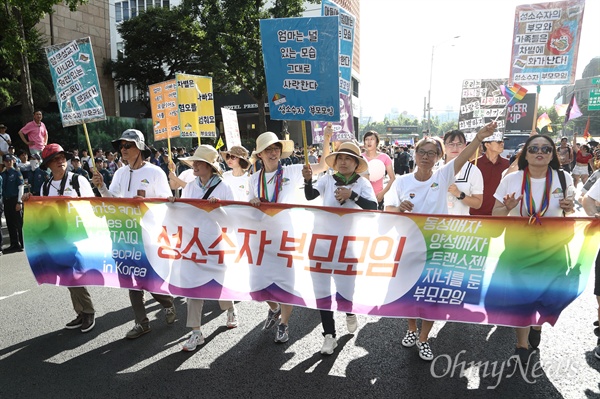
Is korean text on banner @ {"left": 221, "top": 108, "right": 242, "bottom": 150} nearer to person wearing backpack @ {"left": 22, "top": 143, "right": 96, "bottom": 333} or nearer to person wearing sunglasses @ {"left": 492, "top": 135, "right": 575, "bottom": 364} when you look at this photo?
person wearing backpack @ {"left": 22, "top": 143, "right": 96, "bottom": 333}

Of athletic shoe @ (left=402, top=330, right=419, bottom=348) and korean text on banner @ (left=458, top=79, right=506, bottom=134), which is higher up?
korean text on banner @ (left=458, top=79, right=506, bottom=134)

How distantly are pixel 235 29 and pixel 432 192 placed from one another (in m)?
25.2

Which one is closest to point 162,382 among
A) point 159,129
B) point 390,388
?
point 390,388

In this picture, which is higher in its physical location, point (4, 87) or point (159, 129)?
point (4, 87)

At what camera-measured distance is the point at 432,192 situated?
12.6ft

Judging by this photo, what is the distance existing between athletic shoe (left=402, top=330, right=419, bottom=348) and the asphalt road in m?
0.10

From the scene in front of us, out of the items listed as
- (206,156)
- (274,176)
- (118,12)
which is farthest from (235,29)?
(118,12)

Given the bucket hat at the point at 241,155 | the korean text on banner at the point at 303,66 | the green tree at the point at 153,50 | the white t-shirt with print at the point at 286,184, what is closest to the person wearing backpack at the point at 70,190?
the white t-shirt with print at the point at 286,184

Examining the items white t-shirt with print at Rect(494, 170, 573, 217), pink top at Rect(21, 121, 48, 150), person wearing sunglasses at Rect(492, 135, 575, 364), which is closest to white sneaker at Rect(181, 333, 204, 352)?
person wearing sunglasses at Rect(492, 135, 575, 364)

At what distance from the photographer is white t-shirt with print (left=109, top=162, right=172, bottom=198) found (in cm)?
458

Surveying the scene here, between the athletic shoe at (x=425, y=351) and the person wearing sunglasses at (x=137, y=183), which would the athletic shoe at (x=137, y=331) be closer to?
the person wearing sunglasses at (x=137, y=183)

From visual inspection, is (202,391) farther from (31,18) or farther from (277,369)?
(31,18)

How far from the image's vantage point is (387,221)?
12.2ft

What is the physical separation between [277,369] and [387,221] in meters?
1.58
